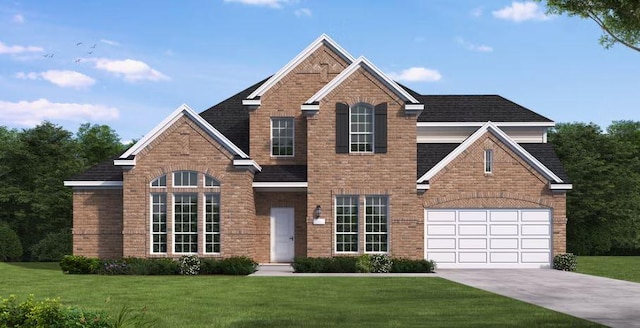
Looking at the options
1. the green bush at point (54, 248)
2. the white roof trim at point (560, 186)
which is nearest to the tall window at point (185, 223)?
the white roof trim at point (560, 186)

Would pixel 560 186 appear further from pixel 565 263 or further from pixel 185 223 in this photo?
pixel 185 223

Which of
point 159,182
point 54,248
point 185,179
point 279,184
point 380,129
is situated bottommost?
point 54,248

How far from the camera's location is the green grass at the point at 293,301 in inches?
603

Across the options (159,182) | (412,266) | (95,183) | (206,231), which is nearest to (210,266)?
(206,231)

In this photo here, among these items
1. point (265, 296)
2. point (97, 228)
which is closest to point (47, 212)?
point (97, 228)

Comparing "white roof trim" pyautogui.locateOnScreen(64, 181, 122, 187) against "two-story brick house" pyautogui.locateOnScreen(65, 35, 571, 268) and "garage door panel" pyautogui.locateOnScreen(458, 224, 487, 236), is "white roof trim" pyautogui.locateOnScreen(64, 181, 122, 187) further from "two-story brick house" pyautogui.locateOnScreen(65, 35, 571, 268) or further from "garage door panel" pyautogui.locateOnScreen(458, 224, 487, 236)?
"garage door panel" pyautogui.locateOnScreen(458, 224, 487, 236)

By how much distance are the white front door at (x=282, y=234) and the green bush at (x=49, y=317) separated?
23.3 m

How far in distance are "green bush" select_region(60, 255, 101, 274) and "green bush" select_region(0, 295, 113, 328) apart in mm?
19987

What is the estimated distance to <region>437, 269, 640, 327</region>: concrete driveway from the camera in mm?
16547

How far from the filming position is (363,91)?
106ft

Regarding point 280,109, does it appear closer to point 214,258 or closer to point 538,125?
point 214,258

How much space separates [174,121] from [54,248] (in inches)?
703

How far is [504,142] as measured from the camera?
108 ft

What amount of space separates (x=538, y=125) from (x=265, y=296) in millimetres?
21362
